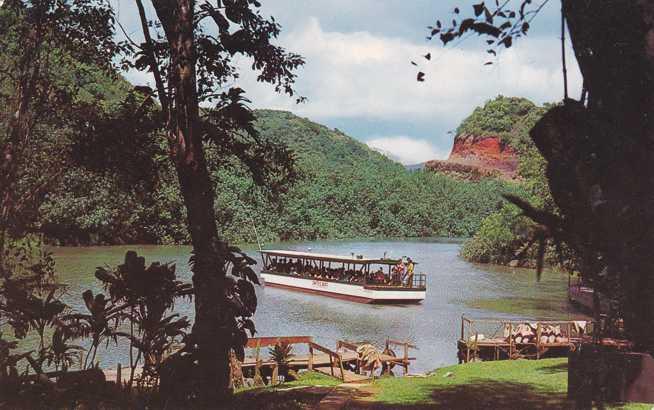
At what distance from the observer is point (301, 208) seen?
80375mm

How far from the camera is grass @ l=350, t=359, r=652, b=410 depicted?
35.0 feet

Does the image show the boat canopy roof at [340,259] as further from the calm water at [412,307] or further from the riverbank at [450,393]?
the riverbank at [450,393]

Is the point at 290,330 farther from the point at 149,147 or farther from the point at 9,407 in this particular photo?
the point at 9,407

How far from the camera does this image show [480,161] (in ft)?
478

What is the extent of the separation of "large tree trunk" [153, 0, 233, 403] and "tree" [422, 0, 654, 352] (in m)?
5.70

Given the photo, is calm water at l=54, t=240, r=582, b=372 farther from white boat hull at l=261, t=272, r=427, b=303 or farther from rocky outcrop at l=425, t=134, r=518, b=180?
rocky outcrop at l=425, t=134, r=518, b=180

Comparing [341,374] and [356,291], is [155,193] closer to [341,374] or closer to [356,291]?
[341,374]

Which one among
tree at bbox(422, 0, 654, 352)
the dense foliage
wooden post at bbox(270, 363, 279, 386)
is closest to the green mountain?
the dense foliage

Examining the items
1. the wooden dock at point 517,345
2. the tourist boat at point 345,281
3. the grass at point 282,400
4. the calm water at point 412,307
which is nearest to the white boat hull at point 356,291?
the tourist boat at point 345,281

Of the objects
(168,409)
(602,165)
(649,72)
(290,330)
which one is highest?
(649,72)

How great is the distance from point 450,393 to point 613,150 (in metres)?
9.08

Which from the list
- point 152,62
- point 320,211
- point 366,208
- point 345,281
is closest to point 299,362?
point 152,62

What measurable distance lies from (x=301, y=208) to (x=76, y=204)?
103ft

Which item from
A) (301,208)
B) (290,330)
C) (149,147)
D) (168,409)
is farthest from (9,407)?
(301,208)
